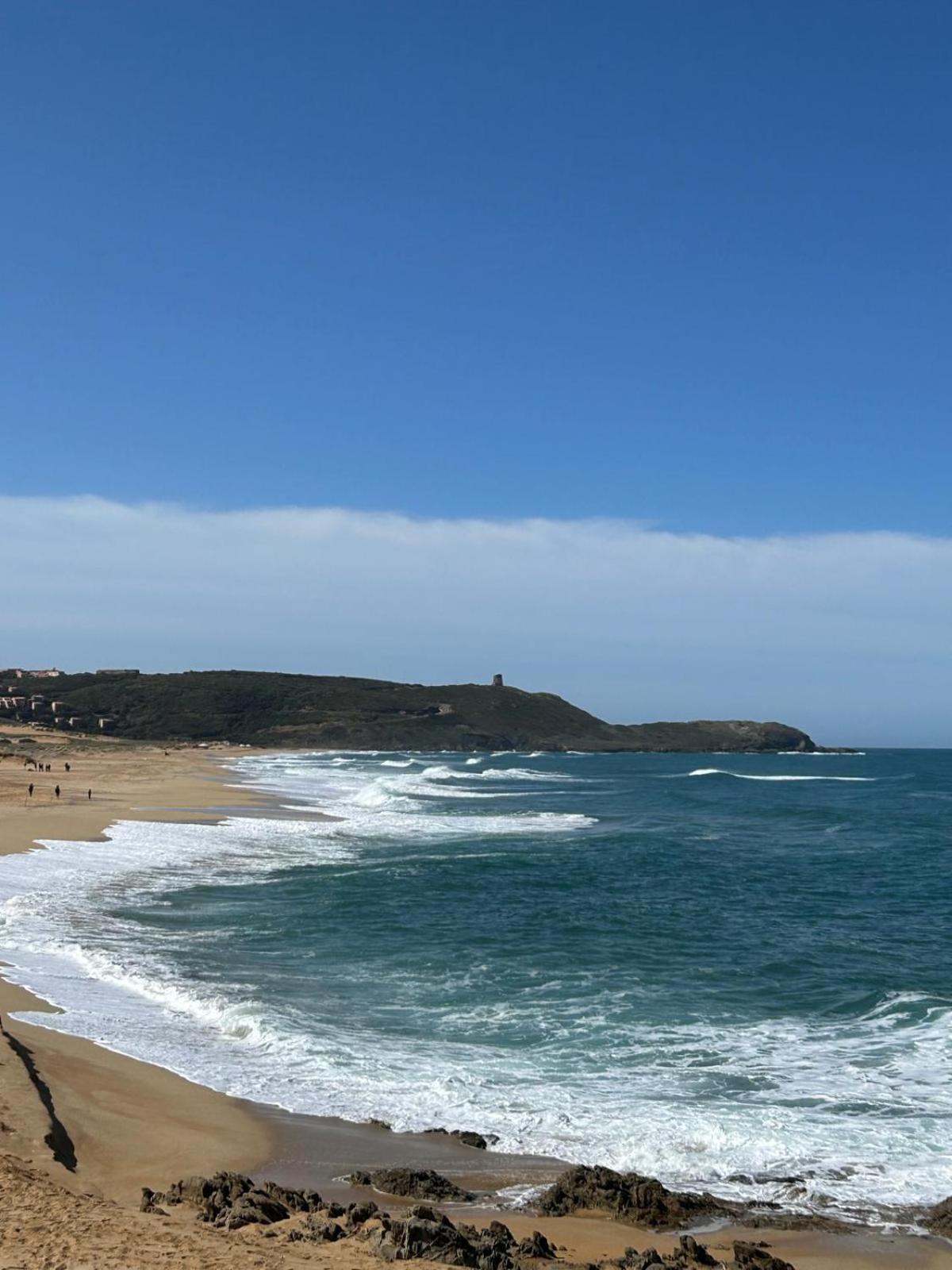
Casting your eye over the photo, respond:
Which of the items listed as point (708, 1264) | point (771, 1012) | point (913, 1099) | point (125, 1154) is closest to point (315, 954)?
point (771, 1012)

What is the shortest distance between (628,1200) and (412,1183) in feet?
5.89

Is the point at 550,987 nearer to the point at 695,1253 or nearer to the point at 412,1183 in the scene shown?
the point at 412,1183

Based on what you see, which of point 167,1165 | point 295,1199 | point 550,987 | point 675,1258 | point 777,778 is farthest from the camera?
point 777,778

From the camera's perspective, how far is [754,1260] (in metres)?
7.46

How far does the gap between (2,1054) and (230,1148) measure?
9.69 ft

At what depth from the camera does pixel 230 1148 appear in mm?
9688

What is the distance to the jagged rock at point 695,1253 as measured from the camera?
7.53m

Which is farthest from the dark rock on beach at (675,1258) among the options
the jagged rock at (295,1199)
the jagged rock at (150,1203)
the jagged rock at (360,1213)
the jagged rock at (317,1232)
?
the jagged rock at (150,1203)

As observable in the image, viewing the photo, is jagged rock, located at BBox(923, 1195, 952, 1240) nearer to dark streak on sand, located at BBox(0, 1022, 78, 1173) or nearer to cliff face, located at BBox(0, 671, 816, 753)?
dark streak on sand, located at BBox(0, 1022, 78, 1173)

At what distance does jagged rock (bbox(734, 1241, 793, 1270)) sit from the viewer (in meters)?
7.39

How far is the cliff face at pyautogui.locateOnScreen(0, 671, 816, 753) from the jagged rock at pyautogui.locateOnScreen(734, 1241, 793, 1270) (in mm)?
130037

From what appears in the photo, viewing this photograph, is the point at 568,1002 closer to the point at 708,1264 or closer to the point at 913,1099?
the point at 913,1099

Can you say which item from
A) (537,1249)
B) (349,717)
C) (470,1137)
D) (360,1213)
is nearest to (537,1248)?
(537,1249)

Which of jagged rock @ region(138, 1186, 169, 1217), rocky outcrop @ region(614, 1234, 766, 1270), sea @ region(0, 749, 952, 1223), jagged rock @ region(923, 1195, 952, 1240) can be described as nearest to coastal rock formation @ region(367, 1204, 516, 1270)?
rocky outcrop @ region(614, 1234, 766, 1270)
